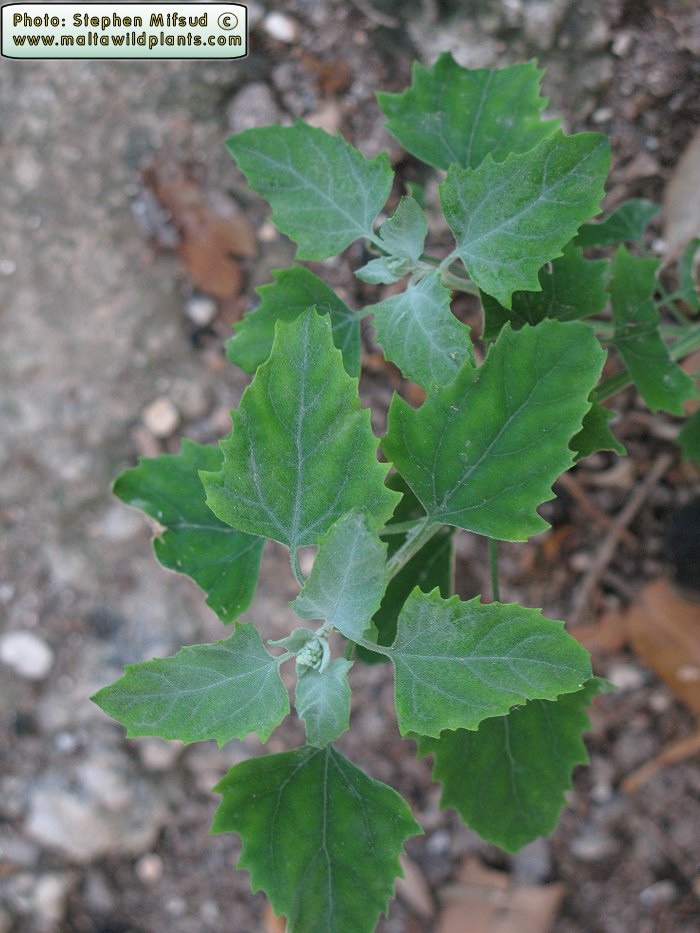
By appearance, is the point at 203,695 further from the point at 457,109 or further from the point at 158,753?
the point at 158,753

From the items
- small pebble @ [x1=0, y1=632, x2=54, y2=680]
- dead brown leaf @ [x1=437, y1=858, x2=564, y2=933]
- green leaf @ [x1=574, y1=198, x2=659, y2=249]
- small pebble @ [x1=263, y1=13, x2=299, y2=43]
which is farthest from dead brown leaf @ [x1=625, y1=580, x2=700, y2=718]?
small pebble @ [x1=263, y1=13, x2=299, y2=43]

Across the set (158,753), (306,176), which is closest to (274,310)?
(306,176)

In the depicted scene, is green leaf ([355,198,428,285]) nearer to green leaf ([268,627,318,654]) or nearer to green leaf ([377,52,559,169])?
green leaf ([377,52,559,169])

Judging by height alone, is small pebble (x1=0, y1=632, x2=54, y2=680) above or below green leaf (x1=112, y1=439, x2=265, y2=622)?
below

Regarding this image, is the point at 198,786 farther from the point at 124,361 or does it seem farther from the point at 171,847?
the point at 124,361

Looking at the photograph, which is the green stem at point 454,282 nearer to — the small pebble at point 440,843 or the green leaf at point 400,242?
the green leaf at point 400,242
